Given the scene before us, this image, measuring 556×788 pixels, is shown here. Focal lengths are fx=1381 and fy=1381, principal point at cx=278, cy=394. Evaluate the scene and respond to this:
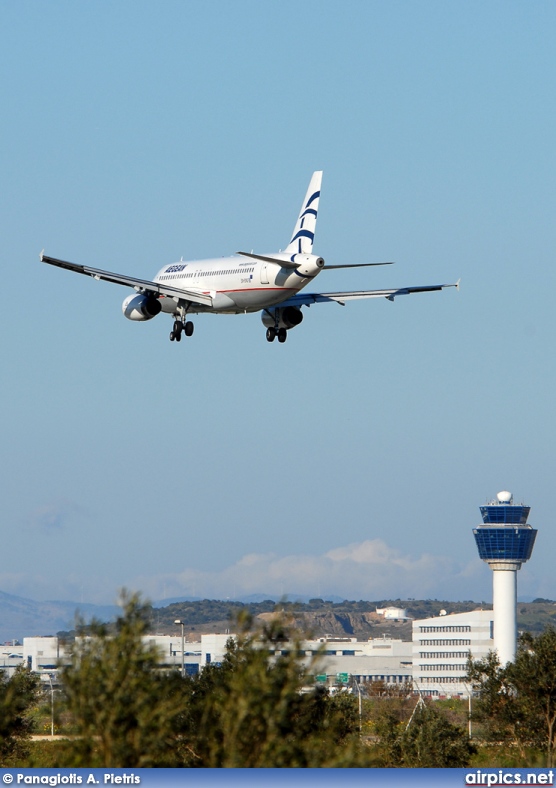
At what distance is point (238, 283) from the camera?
83.4m

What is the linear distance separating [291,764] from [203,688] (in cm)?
2061

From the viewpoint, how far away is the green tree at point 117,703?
30109 millimetres

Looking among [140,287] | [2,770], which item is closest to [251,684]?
[2,770]

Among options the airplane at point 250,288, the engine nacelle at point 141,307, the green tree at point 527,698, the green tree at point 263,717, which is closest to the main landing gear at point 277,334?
the airplane at point 250,288

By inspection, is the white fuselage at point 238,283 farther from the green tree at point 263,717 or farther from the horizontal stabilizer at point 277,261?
the green tree at point 263,717

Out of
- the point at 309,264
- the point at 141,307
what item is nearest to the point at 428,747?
the point at 309,264

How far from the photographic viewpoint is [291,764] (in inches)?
1200

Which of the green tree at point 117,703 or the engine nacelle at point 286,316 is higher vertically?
the engine nacelle at point 286,316

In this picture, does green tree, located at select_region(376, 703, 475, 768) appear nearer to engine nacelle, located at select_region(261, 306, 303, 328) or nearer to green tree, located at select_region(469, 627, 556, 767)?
green tree, located at select_region(469, 627, 556, 767)

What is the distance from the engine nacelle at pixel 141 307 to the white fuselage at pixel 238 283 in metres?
1.40

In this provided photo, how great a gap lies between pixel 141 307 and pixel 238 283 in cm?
833

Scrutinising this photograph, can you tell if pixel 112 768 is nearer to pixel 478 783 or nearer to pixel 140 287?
pixel 478 783

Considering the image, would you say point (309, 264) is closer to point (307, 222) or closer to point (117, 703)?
point (307, 222)

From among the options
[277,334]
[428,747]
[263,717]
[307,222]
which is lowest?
[428,747]
